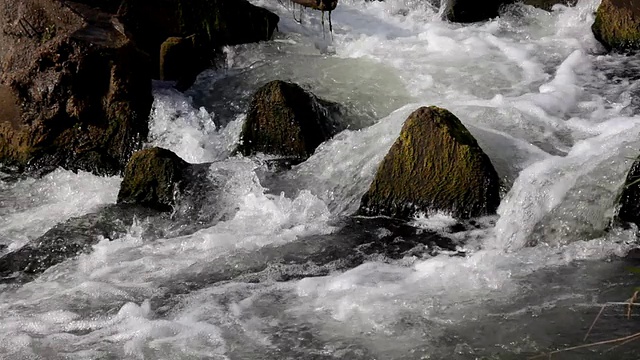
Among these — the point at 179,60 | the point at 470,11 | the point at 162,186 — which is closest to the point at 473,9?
the point at 470,11

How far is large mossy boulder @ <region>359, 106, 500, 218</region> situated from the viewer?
538cm

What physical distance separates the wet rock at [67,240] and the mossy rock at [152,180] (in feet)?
0.28

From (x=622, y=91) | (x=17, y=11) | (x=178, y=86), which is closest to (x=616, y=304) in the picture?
(x=622, y=91)

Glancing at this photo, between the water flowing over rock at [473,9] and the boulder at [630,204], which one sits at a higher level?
the water flowing over rock at [473,9]

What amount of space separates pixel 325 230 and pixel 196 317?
128 cm

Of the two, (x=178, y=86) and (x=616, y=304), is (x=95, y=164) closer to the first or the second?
(x=178, y=86)

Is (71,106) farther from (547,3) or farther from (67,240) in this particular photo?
(547,3)

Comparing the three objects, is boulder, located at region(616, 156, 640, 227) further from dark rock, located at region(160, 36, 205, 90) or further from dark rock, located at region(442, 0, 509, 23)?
dark rock, located at region(442, 0, 509, 23)

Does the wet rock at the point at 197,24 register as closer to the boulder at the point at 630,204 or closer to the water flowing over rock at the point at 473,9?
the water flowing over rock at the point at 473,9

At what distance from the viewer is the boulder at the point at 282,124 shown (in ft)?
21.0

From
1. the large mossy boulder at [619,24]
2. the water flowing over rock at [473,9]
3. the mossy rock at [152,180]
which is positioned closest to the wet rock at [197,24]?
the mossy rock at [152,180]

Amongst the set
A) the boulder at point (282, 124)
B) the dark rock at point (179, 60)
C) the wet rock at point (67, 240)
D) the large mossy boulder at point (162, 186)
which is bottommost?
the wet rock at point (67, 240)

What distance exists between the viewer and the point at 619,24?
26.8ft

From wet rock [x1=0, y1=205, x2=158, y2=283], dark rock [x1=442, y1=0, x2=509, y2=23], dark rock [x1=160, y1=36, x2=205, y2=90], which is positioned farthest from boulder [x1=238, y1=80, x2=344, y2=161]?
dark rock [x1=442, y1=0, x2=509, y2=23]
